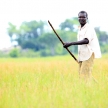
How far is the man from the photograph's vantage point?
596 cm

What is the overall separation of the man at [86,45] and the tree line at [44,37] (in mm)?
54401

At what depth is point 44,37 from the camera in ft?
204

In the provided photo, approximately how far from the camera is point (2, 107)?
4.66m

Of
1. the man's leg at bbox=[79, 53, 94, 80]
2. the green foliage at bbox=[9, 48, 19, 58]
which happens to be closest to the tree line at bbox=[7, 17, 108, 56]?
the green foliage at bbox=[9, 48, 19, 58]

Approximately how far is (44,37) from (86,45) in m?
56.3

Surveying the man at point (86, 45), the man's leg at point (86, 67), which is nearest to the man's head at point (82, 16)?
the man at point (86, 45)

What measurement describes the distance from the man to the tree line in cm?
5440

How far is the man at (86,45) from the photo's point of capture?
19.6 ft

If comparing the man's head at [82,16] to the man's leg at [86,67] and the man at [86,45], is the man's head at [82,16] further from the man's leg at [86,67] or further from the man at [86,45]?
the man's leg at [86,67]

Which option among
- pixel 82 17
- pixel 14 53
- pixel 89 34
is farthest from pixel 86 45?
pixel 14 53

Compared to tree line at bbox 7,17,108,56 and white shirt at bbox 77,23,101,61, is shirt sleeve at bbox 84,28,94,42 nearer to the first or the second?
white shirt at bbox 77,23,101,61

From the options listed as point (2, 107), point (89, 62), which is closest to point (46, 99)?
point (2, 107)

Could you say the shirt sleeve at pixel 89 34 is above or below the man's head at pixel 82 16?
below

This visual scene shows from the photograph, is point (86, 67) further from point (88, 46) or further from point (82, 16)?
point (82, 16)
